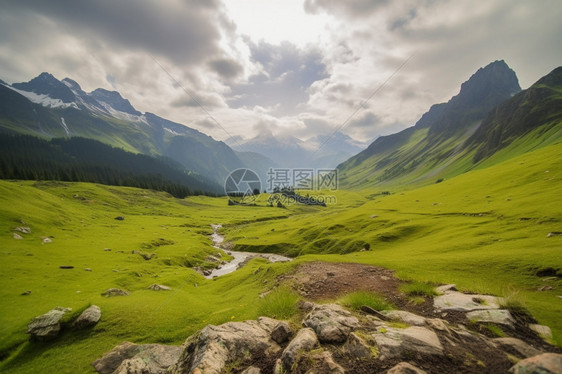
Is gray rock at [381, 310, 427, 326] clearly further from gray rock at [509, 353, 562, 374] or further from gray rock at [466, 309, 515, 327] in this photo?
gray rock at [509, 353, 562, 374]

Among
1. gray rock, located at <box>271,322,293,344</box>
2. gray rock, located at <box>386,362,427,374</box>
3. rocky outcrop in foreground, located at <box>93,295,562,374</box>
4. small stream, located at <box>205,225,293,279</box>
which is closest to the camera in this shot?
gray rock, located at <box>386,362,427,374</box>

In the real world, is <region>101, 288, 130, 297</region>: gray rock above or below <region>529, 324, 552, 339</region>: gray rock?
below

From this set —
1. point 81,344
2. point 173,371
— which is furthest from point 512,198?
point 81,344

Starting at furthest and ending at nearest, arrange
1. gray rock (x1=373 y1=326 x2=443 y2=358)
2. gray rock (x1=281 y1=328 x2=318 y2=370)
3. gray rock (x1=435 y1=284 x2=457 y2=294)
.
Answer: gray rock (x1=435 y1=284 x2=457 y2=294)
gray rock (x1=281 y1=328 x2=318 y2=370)
gray rock (x1=373 y1=326 x2=443 y2=358)

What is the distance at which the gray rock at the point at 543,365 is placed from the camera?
16.0ft

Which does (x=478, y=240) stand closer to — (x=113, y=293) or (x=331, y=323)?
(x=331, y=323)

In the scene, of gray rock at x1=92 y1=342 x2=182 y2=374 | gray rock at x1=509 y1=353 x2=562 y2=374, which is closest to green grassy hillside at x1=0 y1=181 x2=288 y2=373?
gray rock at x1=92 y1=342 x2=182 y2=374

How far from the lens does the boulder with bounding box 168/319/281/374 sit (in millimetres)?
7499

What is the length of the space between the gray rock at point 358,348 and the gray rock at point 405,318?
8.95ft

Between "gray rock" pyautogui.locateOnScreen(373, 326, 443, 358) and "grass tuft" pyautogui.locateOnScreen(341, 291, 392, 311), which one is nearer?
"gray rock" pyautogui.locateOnScreen(373, 326, 443, 358)

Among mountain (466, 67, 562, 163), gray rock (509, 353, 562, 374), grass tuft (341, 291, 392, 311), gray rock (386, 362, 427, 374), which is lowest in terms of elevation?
grass tuft (341, 291, 392, 311)

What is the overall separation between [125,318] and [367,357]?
60.1 ft

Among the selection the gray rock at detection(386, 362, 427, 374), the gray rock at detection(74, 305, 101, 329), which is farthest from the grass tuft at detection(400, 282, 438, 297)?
the gray rock at detection(74, 305, 101, 329)

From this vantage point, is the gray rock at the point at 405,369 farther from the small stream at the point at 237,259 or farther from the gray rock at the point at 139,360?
the small stream at the point at 237,259
